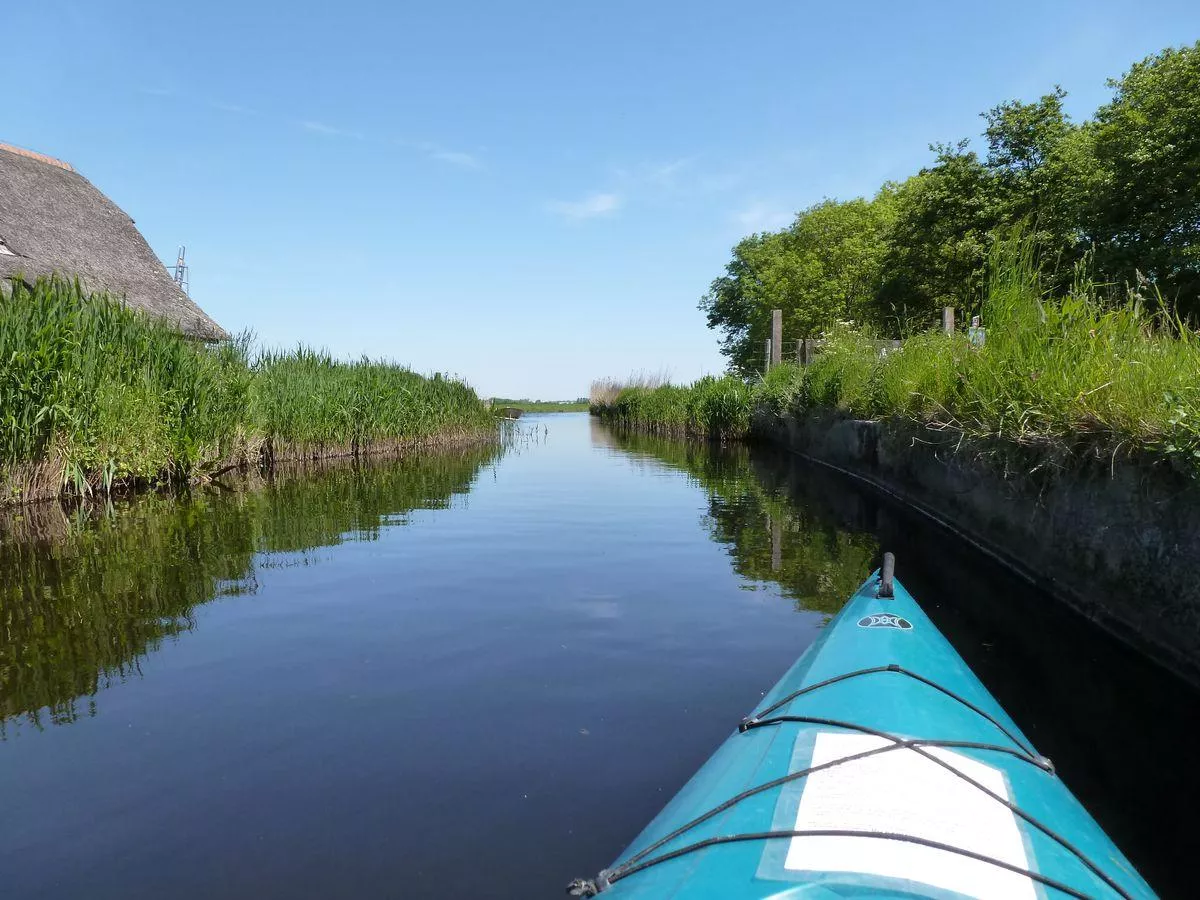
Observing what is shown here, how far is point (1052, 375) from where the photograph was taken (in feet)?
18.5

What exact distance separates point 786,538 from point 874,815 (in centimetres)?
588

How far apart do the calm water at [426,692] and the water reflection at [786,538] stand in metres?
0.06

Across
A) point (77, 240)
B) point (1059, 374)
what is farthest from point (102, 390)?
point (77, 240)

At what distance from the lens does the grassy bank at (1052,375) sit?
4426mm

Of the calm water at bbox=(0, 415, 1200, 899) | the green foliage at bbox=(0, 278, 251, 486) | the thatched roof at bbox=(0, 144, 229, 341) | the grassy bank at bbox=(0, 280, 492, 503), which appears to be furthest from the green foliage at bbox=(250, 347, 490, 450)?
the calm water at bbox=(0, 415, 1200, 899)

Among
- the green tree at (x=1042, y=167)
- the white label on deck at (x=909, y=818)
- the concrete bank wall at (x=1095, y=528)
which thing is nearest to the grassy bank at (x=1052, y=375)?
the concrete bank wall at (x=1095, y=528)

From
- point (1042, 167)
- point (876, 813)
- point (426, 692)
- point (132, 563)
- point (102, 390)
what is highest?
point (1042, 167)

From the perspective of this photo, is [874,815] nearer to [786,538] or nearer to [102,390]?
[786,538]

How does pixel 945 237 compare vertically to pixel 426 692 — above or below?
above

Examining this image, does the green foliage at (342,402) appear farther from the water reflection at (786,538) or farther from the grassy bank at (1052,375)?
the grassy bank at (1052,375)

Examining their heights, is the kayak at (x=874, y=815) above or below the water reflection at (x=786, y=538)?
above

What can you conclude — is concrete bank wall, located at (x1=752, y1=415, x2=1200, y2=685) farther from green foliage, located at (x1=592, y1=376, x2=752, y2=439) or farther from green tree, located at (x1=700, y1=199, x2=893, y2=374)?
green tree, located at (x1=700, y1=199, x2=893, y2=374)

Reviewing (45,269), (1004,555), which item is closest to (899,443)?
(1004,555)

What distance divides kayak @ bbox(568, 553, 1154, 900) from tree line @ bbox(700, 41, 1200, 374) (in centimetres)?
583
